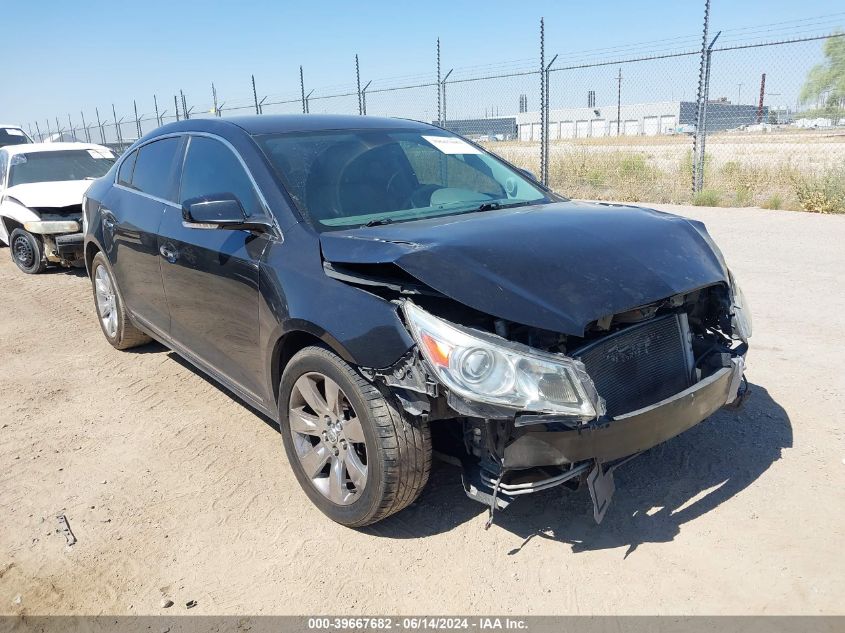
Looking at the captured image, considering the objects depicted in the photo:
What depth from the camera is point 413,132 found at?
4051 millimetres

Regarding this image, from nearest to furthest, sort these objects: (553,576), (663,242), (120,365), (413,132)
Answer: (553,576), (663,242), (413,132), (120,365)

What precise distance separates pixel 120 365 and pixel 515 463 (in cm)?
381

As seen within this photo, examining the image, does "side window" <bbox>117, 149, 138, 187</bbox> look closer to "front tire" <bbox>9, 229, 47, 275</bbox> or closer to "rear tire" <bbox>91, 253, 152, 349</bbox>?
"rear tire" <bbox>91, 253, 152, 349</bbox>

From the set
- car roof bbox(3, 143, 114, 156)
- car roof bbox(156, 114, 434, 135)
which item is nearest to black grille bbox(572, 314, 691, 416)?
car roof bbox(156, 114, 434, 135)

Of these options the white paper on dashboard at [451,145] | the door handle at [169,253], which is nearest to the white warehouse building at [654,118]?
the white paper on dashboard at [451,145]

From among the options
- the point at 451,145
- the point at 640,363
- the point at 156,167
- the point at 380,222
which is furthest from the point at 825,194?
the point at 156,167

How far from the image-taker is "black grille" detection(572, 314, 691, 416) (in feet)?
8.36

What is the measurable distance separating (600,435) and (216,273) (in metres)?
2.08

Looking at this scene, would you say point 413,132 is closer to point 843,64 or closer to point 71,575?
point 71,575

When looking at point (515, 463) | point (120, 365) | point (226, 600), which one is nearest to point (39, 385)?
point (120, 365)

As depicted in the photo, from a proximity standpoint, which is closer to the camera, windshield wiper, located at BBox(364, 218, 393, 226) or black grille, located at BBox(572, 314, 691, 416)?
black grille, located at BBox(572, 314, 691, 416)

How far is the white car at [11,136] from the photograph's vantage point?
53.1 ft

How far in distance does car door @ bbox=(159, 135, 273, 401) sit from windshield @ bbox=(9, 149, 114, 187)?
6.49 m

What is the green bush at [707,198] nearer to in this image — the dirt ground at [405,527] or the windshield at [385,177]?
the dirt ground at [405,527]
